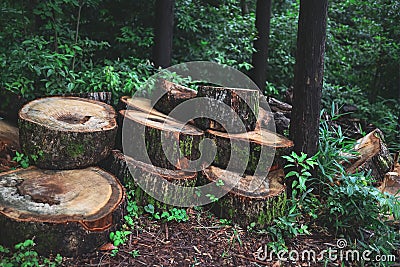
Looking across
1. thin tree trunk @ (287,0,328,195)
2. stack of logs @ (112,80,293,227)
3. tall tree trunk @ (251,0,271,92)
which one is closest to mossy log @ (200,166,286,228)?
stack of logs @ (112,80,293,227)

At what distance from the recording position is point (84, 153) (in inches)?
123

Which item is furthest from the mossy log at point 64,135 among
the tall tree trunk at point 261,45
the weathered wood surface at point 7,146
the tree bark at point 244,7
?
the tree bark at point 244,7

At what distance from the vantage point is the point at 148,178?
321cm

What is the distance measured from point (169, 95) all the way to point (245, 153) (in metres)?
1.06

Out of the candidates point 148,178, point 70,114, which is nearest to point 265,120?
point 148,178

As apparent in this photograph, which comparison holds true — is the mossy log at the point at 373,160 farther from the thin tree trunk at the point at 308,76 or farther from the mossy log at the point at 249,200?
the mossy log at the point at 249,200

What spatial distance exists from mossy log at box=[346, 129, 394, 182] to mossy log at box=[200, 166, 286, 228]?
100cm

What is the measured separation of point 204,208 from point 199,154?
51 cm

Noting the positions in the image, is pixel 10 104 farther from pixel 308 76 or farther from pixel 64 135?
pixel 308 76

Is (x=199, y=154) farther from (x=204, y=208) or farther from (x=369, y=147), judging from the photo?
(x=369, y=147)

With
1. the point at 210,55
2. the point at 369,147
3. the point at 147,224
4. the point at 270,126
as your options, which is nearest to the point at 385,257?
the point at 369,147

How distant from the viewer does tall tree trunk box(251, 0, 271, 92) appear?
6.23m

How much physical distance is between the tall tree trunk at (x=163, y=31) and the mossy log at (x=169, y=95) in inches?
52.6

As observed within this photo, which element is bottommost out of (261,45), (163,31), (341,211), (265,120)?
(341,211)
